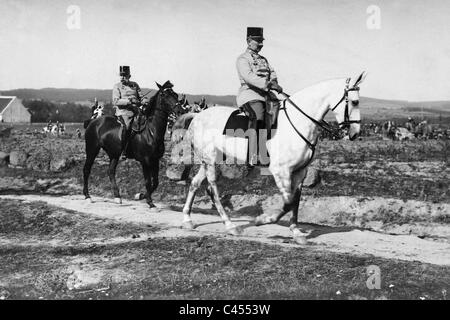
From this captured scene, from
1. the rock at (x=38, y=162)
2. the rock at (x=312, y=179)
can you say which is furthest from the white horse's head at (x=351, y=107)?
the rock at (x=38, y=162)

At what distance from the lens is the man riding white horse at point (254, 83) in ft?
35.1

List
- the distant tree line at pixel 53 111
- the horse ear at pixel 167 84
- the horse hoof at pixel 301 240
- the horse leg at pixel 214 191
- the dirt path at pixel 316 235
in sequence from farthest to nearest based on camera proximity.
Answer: the distant tree line at pixel 53 111, the horse ear at pixel 167 84, the horse leg at pixel 214 191, the horse hoof at pixel 301 240, the dirt path at pixel 316 235

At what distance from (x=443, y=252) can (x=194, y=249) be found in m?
4.33

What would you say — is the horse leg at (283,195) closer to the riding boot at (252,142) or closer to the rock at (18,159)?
the riding boot at (252,142)

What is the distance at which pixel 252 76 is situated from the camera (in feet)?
35.4

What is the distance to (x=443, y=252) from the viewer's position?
A: 9883 millimetres

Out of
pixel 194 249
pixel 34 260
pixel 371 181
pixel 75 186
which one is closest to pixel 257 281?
pixel 194 249

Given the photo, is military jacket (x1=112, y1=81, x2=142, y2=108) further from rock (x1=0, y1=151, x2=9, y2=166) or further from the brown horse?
rock (x1=0, y1=151, x2=9, y2=166)

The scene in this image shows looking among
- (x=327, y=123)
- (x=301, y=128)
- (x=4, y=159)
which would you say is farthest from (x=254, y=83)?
(x=4, y=159)

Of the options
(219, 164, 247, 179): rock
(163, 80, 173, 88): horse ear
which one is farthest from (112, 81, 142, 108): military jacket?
(219, 164, 247, 179): rock

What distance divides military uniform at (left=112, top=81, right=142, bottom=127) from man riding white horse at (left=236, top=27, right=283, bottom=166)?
520cm

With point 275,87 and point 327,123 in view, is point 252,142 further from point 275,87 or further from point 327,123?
point 327,123

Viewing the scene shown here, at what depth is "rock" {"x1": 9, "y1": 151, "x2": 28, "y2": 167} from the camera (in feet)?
72.9

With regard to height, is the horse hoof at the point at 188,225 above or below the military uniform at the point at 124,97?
below
